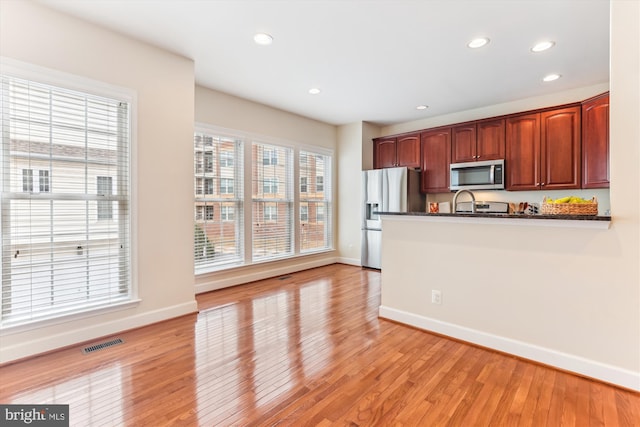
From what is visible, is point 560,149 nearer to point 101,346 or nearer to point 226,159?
point 226,159

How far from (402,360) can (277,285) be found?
255 centimetres

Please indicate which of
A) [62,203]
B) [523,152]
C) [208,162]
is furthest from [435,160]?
[62,203]

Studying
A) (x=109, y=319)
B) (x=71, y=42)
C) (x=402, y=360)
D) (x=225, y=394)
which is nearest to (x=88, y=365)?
(x=109, y=319)

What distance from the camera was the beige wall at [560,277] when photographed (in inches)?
77.0

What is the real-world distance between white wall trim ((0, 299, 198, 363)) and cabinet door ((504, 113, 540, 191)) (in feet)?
15.6

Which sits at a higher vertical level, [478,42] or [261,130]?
[478,42]

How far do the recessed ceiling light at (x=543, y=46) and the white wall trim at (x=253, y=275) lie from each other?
14.5 feet

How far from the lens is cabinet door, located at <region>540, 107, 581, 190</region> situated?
13.0ft

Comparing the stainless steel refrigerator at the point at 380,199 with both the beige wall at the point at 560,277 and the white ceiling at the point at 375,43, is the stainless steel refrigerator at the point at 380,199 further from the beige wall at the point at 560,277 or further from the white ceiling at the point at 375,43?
the beige wall at the point at 560,277

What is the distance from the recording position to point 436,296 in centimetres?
283

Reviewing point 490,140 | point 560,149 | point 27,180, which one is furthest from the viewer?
point 490,140

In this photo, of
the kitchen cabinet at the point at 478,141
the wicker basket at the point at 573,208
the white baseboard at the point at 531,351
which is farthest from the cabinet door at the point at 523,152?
the white baseboard at the point at 531,351

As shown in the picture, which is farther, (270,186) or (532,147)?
(270,186)

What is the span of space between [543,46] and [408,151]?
2658 millimetres
